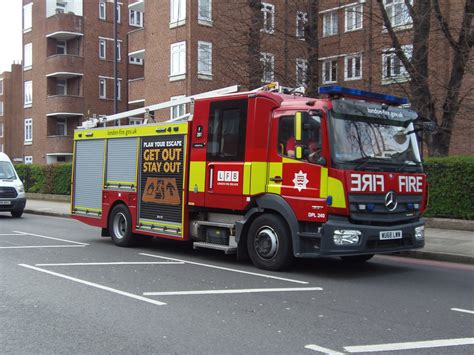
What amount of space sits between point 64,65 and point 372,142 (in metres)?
36.3

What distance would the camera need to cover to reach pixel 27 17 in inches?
1766

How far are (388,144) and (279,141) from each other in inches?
70.6

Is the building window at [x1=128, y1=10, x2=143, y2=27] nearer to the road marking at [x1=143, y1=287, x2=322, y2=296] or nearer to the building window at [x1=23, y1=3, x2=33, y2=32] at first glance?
the building window at [x1=23, y1=3, x2=33, y2=32]

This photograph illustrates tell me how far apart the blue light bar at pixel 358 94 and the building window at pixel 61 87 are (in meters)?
38.2

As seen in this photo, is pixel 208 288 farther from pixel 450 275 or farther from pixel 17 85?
pixel 17 85

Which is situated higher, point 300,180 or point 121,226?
point 300,180

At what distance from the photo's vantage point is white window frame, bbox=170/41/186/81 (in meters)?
29.2

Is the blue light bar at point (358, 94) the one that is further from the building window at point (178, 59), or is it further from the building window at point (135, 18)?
the building window at point (135, 18)

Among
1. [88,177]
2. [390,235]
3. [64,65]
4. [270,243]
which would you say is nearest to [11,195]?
[88,177]

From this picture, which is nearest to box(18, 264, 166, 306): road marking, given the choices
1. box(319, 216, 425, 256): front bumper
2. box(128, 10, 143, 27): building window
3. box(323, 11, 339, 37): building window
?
box(319, 216, 425, 256): front bumper

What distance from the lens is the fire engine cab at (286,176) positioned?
8.23 m

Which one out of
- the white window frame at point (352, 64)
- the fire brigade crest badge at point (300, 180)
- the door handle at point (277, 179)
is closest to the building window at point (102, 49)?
the white window frame at point (352, 64)

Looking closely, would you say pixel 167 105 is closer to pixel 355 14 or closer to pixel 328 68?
pixel 328 68

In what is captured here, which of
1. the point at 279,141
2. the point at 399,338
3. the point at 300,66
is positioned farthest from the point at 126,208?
the point at 300,66
